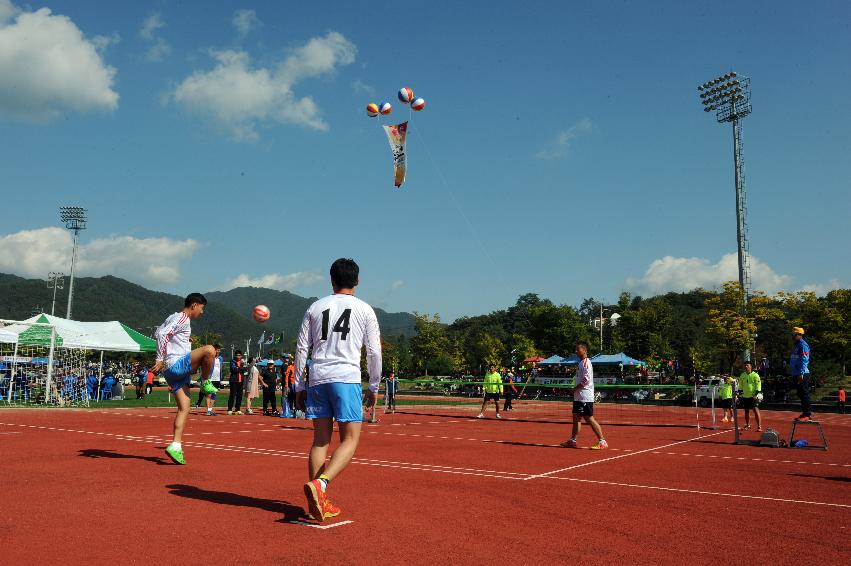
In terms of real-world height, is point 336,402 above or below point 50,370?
above

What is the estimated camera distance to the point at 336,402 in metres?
5.18

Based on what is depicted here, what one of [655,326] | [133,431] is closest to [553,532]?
[133,431]

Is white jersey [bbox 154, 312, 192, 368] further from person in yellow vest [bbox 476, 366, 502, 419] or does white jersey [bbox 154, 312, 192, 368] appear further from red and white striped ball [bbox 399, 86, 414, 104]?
person in yellow vest [bbox 476, 366, 502, 419]

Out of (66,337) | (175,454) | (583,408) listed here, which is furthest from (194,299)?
(66,337)

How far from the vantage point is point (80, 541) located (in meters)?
4.41

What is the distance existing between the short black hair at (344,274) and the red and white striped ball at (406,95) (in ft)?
35.6

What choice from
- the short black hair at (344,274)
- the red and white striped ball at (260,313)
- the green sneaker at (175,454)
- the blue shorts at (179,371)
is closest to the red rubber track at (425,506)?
the green sneaker at (175,454)

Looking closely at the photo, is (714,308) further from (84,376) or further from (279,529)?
(279,529)

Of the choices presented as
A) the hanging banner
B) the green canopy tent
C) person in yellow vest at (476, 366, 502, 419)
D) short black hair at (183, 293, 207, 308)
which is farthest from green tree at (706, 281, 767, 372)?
short black hair at (183, 293, 207, 308)

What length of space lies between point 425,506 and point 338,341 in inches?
70.9

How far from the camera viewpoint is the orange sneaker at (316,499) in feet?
15.9

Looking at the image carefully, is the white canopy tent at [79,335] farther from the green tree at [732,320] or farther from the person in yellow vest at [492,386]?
the green tree at [732,320]

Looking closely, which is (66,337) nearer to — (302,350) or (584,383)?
(584,383)

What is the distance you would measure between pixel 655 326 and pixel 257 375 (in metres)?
50.3
